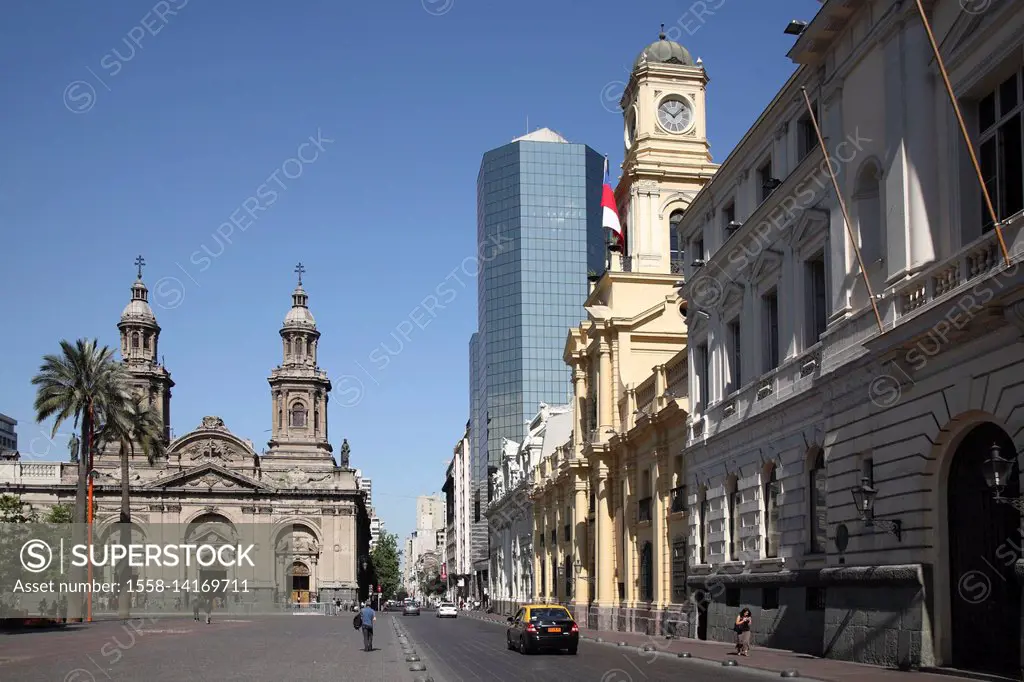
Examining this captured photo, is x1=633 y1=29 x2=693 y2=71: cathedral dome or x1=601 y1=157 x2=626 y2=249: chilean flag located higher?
x1=633 y1=29 x2=693 y2=71: cathedral dome

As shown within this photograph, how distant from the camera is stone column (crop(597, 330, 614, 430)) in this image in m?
47.8

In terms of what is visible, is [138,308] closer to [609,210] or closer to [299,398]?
[299,398]

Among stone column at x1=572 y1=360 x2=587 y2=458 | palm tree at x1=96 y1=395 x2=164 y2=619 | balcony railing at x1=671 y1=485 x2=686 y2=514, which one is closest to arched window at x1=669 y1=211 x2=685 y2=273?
stone column at x1=572 y1=360 x2=587 y2=458

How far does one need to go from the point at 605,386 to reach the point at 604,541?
21.5 feet

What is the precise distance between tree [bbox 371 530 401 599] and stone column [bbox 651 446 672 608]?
122718mm

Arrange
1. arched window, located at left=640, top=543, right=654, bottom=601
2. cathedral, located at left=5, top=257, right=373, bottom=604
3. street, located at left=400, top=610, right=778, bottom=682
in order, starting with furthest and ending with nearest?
cathedral, located at left=5, top=257, right=373, bottom=604
arched window, located at left=640, top=543, right=654, bottom=601
street, located at left=400, top=610, right=778, bottom=682

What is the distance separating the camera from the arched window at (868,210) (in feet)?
70.7

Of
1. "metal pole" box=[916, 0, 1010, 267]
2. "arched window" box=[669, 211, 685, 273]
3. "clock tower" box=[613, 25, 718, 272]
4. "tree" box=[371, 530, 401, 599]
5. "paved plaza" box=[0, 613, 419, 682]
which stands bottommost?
"tree" box=[371, 530, 401, 599]

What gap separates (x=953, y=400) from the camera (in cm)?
1795

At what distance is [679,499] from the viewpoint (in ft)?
120

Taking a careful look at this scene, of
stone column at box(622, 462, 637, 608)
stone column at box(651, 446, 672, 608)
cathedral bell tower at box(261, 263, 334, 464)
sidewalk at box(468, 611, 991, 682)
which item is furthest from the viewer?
cathedral bell tower at box(261, 263, 334, 464)

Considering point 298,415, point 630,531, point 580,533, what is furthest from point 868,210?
point 298,415

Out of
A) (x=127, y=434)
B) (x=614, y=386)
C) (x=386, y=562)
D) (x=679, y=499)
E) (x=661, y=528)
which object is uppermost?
(x=614, y=386)

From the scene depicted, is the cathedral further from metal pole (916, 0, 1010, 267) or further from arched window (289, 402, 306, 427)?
metal pole (916, 0, 1010, 267)
